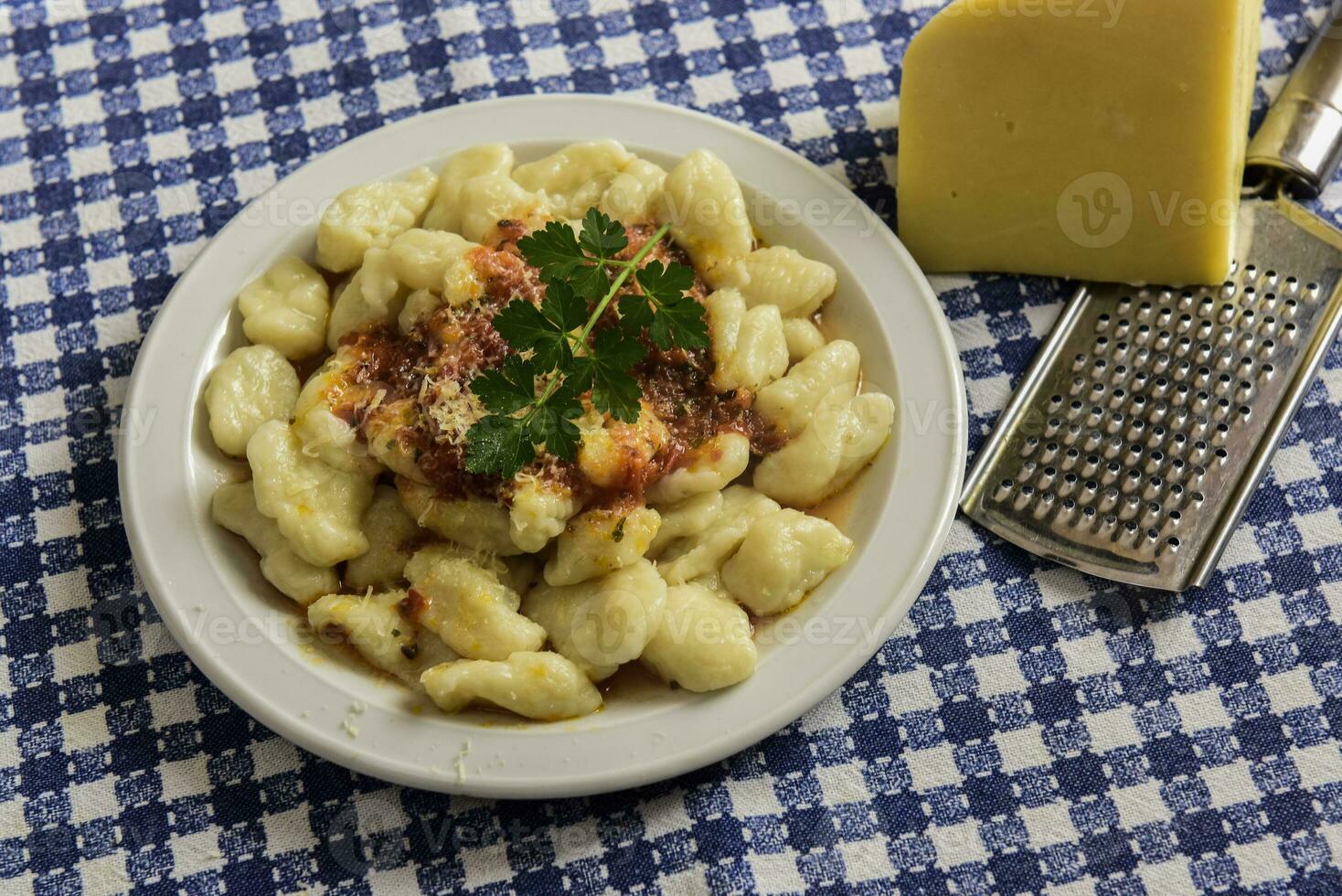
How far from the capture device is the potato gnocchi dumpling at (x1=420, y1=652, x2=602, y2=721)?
206 centimetres

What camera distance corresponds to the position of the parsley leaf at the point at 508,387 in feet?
6.95

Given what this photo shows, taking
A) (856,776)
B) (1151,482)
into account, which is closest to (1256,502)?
(1151,482)

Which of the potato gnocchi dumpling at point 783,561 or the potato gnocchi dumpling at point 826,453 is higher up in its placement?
the potato gnocchi dumpling at point 826,453

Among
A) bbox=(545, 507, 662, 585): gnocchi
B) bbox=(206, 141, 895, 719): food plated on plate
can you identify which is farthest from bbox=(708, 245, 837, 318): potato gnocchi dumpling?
bbox=(545, 507, 662, 585): gnocchi

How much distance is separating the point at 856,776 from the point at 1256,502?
998 millimetres

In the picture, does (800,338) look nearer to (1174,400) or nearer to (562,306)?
(562,306)

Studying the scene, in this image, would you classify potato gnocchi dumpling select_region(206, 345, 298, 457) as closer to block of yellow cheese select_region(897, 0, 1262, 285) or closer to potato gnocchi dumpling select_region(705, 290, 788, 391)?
potato gnocchi dumpling select_region(705, 290, 788, 391)

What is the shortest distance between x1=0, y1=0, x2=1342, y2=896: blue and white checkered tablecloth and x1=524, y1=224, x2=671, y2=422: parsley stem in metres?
0.71

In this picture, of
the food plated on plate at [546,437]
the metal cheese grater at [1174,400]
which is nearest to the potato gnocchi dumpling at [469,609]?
the food plated on plate at [546,437]

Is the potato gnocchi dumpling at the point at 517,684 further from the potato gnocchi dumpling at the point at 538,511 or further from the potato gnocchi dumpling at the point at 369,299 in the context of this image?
the potato gnocchi dumpling at the point at 369,299

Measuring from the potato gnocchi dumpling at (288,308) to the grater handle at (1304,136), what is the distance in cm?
204

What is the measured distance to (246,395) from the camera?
2.36 m

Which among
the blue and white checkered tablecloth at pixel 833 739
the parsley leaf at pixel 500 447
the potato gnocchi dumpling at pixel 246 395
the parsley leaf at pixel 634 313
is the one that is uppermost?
the parsley leaf at pixel 634 313

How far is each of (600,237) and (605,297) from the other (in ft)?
0.41
